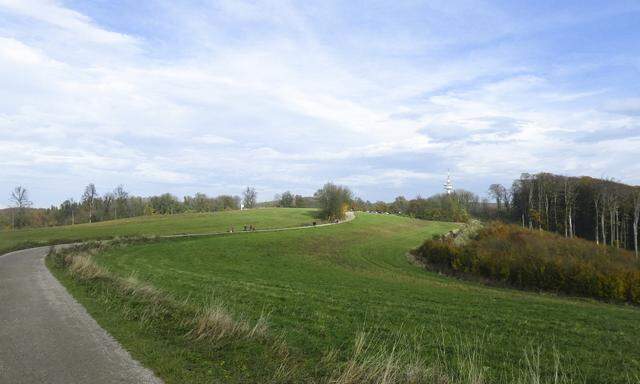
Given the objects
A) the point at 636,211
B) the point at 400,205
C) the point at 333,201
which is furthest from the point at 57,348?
the point at 400,205

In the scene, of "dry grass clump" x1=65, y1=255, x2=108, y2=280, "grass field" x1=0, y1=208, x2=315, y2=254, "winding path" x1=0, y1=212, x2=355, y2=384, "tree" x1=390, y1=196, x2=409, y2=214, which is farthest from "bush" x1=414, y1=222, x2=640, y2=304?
"tree" x1=390, y1=196, x2=409, y2=214

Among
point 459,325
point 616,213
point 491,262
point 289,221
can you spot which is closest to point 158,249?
point 491,262

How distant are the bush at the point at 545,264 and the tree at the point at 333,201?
148 feet

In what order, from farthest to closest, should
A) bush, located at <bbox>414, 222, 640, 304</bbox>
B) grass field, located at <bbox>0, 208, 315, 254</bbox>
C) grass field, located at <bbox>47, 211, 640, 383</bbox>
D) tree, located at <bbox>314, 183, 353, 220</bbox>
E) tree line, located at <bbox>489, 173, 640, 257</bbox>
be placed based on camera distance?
tree, located at <bbox>314, 183, 353, 220</bbox> → grass field, located at <bbox>0, 208, 315, 254</bbox> → tree line, located at <bbox>489, 173, 640, 257</bbox> → bush, located at <bbox>414, 222, 640, 304</bbox> → grass field, located at <bbox>47, 211, 640, 383</bbox>

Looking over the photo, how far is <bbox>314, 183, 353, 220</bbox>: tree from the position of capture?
318 feet

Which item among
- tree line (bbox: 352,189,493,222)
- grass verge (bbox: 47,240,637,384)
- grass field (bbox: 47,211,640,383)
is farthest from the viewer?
tree line (bbox: 352,189,493,222)

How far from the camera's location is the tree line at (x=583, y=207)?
68.6 m

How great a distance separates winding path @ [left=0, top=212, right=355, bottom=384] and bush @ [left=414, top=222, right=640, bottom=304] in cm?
3441

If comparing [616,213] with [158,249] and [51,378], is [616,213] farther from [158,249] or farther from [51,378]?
[51,378]

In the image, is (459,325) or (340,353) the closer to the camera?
(340,353)

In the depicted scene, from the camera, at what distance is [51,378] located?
22.4 ft

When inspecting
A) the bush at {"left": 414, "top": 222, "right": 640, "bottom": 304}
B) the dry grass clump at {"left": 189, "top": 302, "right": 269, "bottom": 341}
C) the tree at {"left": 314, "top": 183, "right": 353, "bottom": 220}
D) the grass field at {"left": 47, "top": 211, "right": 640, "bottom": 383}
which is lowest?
the bush at {"left": 414, "top": 222, "right": 640, "bottom": 304}

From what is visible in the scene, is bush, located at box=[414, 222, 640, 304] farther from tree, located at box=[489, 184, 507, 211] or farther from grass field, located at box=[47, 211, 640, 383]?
tree, located at box=[489, 184, 507, 211]

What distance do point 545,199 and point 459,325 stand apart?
82435mm
